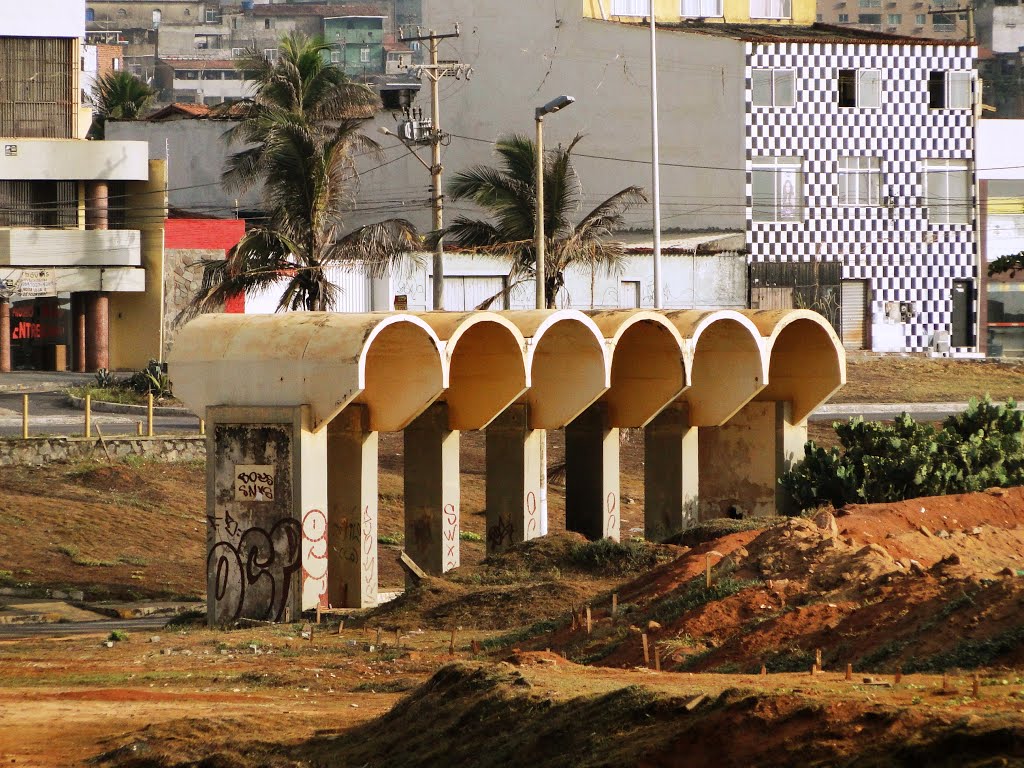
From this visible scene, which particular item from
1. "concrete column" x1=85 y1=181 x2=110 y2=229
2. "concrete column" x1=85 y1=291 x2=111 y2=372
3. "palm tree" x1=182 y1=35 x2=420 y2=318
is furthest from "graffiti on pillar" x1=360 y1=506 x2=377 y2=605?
"concrete column" x1=85 y1=181 x2=110 y2=229

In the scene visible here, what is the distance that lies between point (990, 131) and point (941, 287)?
18.7 ft

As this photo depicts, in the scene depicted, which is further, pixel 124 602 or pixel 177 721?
pixel 124 602

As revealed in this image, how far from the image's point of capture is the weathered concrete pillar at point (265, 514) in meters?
19.3

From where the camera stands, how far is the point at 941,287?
54719 millimetres

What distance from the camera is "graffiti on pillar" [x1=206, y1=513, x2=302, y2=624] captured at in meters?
Result: 19.4

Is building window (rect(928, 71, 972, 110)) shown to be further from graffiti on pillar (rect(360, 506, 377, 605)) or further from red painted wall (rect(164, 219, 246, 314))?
graffiti on pillar (rect(360, 506, 377, 605))

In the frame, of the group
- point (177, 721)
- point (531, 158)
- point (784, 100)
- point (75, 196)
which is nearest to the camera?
point (177, 721)

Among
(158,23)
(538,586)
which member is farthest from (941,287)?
(158,23)

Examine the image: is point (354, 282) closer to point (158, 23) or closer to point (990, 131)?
point (990, 131)

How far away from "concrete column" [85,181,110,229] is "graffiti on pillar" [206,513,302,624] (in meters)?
31.5

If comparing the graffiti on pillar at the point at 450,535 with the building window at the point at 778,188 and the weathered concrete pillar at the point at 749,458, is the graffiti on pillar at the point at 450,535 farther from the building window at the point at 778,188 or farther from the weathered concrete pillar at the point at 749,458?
the building window at the point at 778,188

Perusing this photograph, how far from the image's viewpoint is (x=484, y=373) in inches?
898

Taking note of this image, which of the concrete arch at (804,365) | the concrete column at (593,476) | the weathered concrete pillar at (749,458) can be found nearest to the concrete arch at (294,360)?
the concrete column at (593,476)

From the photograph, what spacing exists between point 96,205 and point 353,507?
99.5ft
